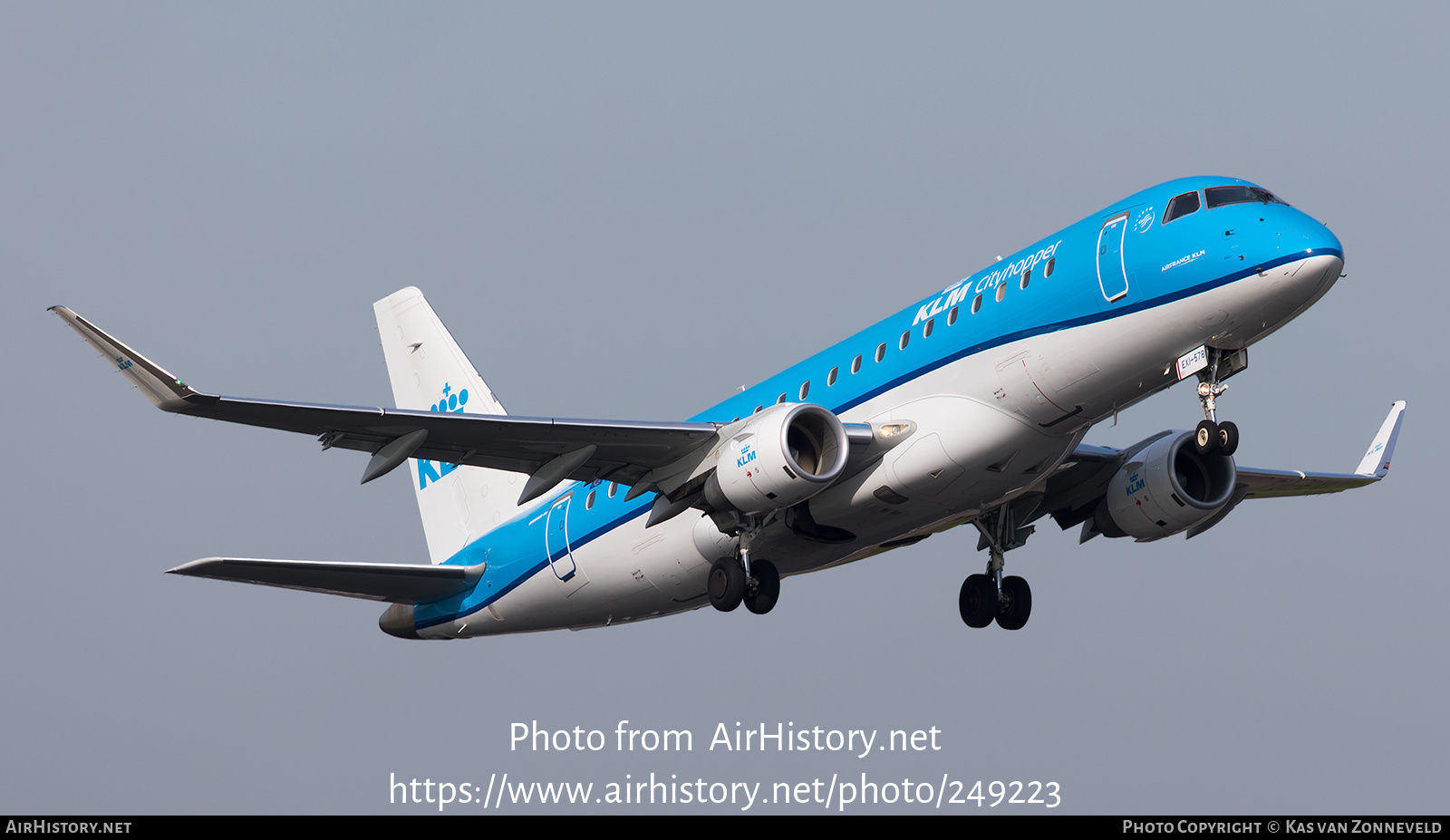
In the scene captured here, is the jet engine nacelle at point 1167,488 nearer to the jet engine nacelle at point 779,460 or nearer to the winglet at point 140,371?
the jet engine nacelle at point 779,460

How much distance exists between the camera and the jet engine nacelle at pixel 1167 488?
29.4 metres

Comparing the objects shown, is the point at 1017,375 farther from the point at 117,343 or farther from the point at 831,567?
the point at 117,343

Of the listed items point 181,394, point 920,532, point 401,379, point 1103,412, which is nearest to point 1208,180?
point 1103,412

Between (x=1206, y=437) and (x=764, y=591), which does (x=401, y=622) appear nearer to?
(x=764, y=591)

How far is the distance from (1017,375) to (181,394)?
12.4 metres

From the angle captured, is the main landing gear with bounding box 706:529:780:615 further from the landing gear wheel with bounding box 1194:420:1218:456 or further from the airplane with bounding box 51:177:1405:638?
the landing gear wheel with bounding box 1194:420:1218:456

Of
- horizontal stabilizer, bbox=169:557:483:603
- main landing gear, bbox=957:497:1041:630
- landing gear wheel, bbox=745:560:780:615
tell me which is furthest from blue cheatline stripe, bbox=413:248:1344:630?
main landing gear, bbox=957:497:1041:630

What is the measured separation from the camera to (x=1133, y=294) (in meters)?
23.6

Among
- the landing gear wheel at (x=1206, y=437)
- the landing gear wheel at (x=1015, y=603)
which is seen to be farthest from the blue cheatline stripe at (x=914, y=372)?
the landing gear wheel at (x=1015, y=603)

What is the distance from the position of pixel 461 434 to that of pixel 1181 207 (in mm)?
11808

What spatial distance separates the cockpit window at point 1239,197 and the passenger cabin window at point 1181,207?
0.60 feet

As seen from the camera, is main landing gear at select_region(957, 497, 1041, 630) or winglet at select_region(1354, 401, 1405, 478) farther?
winglet at select_region(1354, 401, 1405, 478)

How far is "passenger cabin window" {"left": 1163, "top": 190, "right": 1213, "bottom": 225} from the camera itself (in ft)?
77.4

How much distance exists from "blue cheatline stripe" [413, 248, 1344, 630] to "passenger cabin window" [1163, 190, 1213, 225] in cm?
122
